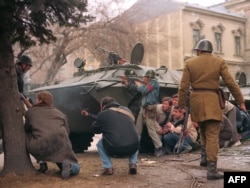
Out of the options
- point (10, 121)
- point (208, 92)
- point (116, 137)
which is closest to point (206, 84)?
point (208, 92)

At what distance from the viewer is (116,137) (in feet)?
20.9

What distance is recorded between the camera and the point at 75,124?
992 cm

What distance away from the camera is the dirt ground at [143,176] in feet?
18.9

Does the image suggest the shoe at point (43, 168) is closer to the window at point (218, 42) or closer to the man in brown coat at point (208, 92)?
the man in brown coat at point (208, 92)

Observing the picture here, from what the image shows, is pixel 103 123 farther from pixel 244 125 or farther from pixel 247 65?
pixel 247 65

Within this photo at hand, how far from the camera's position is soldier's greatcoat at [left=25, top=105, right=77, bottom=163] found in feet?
20.5

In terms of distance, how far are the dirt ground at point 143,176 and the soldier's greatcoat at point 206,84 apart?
0.85 meters

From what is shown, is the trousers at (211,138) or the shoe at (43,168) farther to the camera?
the shoe at (43,168)

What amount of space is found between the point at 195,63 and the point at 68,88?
4.03 m

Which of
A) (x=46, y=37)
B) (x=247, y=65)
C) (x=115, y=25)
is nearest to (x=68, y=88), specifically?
(x=46, y=37)

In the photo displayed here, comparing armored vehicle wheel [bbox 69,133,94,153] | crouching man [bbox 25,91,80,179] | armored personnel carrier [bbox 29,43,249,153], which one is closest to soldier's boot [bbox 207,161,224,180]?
crouching man [bbox 25,91,80,179]

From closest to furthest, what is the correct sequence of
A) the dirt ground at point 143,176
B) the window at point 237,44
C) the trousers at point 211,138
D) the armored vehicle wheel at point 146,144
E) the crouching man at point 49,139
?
the dirt ground at point 143,176, the trousers at point 211,138, the crouching man at point 49,139, the armored vehicle wheel at point 146,144, the window at point 237,44

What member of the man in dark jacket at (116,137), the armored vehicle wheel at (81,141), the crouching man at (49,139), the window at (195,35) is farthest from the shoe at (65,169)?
the window at (195,35)

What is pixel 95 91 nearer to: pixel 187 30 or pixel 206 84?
pixel 206 84
